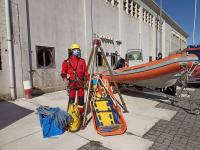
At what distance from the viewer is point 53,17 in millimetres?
8719

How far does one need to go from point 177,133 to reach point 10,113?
4.54 m

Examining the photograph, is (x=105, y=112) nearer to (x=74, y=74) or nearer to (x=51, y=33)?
(x=74, y=74)

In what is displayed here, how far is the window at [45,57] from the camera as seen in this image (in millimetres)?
8220

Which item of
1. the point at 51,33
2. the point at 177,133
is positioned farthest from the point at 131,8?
the point at 177,133

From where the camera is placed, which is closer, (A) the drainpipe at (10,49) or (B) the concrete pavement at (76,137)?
(B) the concrete pavement at (76,137)

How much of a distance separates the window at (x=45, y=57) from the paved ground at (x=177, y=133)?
19.3 ft

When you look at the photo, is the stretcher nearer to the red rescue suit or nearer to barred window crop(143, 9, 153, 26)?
the red rescue suit

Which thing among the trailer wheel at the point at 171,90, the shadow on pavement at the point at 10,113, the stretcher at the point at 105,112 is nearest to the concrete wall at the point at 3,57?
the shadow on pavement at the point at 10,113

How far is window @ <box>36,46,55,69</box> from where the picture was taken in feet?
27.0

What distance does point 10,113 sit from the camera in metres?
5.30

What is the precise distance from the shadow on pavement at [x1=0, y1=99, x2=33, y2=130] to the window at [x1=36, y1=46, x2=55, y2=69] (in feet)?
8.31

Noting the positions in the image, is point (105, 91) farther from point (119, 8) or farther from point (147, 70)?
point (119, 8)

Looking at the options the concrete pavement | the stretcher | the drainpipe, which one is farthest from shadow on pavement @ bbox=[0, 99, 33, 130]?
the stretcher

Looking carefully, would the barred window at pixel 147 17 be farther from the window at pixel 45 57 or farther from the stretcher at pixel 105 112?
the stretcher at pixel 105 112
